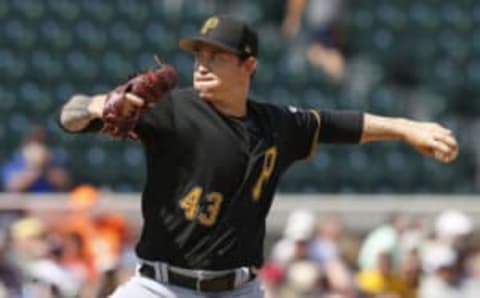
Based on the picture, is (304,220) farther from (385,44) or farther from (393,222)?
(385,44)

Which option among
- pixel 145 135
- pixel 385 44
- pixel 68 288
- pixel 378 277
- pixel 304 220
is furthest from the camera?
Answer: pixel 385 44

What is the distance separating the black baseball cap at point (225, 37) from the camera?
20.8ft

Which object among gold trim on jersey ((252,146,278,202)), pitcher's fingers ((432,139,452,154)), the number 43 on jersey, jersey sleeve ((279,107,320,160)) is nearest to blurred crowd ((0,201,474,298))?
jersey sleeve ((279,107,320,160))

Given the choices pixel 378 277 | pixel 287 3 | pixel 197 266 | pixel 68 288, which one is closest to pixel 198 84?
pixel 197 266

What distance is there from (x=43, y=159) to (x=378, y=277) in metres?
2.79

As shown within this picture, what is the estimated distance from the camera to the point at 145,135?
6277mm

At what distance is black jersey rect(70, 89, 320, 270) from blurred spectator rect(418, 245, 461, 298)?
4.72m

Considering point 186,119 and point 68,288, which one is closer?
point 186,119

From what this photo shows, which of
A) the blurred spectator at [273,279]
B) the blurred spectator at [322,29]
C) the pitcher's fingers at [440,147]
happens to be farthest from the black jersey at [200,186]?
the blurred spectator at [322,29]

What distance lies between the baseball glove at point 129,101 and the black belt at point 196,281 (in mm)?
530

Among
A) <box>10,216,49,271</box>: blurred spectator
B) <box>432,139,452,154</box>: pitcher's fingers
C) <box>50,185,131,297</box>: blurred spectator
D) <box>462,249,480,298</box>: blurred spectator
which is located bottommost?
<box>462,249,480,298</box>: blurred spectator

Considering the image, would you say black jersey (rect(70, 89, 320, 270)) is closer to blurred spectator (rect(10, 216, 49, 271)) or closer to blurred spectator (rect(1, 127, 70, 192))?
blurred spectator (rect(10, 216, 49, 271))

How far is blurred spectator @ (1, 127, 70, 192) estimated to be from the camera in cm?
1252

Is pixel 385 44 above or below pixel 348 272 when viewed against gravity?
above
